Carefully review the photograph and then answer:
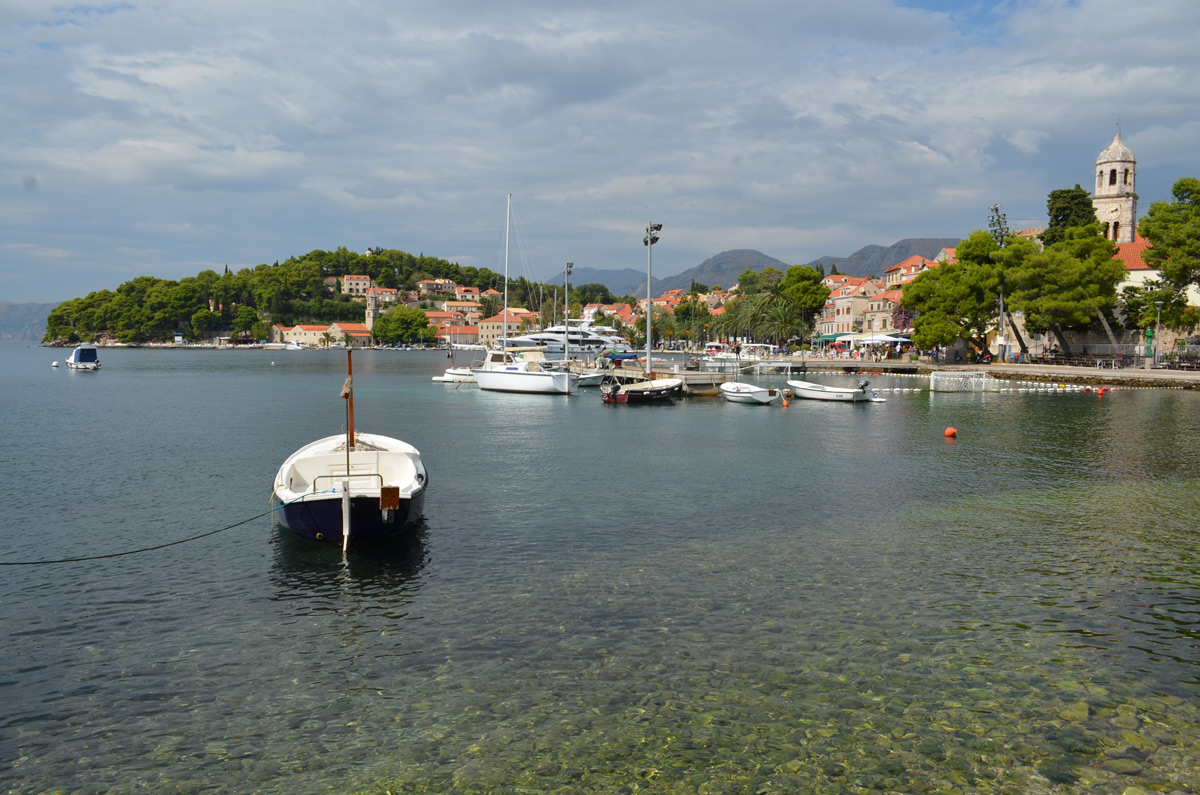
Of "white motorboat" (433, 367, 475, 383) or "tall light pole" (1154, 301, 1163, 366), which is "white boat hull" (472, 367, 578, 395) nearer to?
"white motorboat" (433, 367, 475, 383)

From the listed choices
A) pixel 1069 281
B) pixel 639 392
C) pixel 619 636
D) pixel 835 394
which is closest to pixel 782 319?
pixel 1069 281

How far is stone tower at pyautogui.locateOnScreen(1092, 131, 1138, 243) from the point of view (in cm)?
8412

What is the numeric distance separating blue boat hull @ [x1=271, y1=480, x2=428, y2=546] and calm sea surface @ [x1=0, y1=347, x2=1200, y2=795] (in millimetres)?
512

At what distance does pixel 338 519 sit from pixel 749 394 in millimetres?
39134

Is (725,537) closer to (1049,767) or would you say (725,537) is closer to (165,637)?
(1049,767)

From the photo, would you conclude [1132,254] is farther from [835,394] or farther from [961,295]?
[835,394]

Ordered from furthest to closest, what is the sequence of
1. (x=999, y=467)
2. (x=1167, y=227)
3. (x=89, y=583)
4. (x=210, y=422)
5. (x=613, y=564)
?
(x=1167, y=227) < (x=210, y=422) < (x=999, y=467) < (x=613, y=564) < (x=89, y=583)

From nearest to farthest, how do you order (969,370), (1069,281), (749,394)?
(749,394) → (1069,281) → (969,370)

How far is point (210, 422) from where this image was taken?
4006cm

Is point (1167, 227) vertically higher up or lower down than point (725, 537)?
higher up

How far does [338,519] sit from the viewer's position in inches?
609

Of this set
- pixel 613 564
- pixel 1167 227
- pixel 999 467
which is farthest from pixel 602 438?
pixel 1167 227

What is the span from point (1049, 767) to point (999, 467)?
67.7 ft

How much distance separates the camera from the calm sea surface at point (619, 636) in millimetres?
8023
